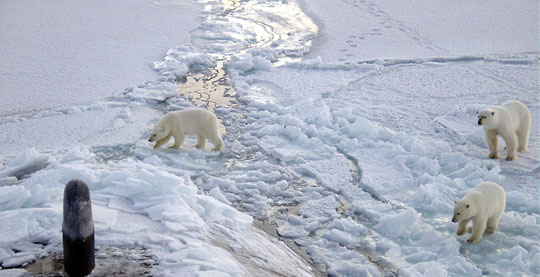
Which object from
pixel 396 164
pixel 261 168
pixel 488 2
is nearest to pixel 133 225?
pixel 261 168

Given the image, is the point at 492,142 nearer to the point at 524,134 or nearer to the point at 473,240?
the point at 524,134

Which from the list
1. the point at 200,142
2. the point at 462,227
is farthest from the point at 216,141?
the point at 462,227

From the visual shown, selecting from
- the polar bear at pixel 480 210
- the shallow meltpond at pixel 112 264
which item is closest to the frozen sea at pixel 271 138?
the shallow meltpond at pixel 112 264

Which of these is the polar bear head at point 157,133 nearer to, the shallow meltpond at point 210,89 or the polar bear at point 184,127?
the polar bear at point 184,127

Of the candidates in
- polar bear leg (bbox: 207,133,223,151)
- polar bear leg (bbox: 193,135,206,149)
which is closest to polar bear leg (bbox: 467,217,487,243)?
polar bear leg (bbox: 207,133,223,151)

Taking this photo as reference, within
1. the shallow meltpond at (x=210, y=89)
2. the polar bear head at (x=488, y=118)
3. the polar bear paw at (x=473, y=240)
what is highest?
the polar bear head at (x=488, y=118)

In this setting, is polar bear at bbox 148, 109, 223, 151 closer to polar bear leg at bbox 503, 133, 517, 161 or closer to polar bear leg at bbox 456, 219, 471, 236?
polar bear leg at bbox 456, 219, 471, 236
